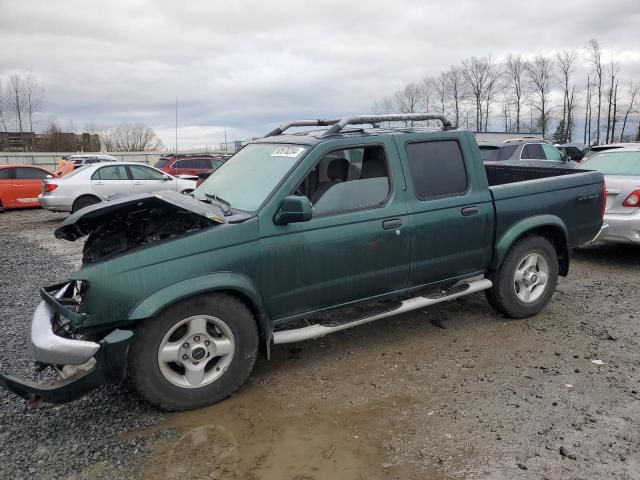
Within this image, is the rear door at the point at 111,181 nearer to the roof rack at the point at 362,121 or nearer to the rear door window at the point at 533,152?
the roof rack at the point at 362,121

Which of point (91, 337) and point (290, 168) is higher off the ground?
point (290, 168)

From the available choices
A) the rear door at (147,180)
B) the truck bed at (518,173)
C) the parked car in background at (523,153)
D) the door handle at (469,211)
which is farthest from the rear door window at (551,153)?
the rear door at (147,180)

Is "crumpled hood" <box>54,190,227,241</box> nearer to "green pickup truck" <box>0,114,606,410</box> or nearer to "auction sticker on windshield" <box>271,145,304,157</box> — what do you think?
"green pickup truck" <box>0,114,606,410</box>

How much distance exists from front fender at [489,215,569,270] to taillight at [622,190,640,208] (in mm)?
2753

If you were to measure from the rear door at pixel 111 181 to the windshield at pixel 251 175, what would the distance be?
9.53 metres

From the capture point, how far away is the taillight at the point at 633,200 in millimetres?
7033

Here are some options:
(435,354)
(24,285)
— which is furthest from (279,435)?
(24,285)

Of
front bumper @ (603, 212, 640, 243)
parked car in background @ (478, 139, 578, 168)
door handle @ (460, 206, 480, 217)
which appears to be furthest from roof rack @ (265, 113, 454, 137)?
parked car in background @ (478, 139, 578, 168)

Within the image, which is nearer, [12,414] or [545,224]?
[12,414]

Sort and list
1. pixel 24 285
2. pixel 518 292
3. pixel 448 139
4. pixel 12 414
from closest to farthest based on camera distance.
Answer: pixel 12 414 < pixel 448 139 < pixel 518 292 < pixel 24 285

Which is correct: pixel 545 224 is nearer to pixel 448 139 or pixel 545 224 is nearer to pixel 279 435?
pixel 448 139

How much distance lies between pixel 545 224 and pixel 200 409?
145 inches

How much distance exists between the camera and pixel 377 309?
437cm

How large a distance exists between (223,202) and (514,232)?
277 cm
